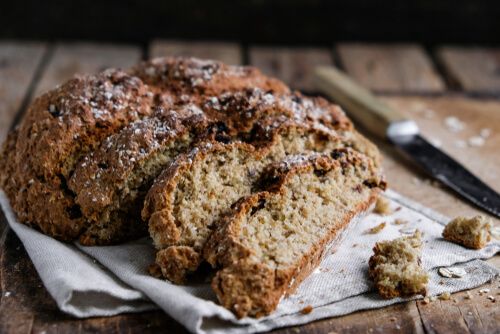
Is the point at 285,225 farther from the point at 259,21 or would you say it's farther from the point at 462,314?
the point at 259,21

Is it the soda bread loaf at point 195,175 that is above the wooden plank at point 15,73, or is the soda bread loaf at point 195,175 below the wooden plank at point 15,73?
above

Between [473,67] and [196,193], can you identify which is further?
[473,67]

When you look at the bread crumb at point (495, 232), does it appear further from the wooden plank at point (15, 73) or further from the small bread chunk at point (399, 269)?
the wooden plank at point (15, 73)

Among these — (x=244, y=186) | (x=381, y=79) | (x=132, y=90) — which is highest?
(x=132, y=90)

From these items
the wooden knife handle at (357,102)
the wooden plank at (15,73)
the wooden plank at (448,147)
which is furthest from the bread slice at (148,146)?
the wooden plank at (15,73)

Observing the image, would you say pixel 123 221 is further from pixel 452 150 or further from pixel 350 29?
pixel 350 29

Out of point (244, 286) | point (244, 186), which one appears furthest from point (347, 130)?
point (244, 286)

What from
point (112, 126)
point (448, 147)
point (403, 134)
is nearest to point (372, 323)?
point (112, 126)
